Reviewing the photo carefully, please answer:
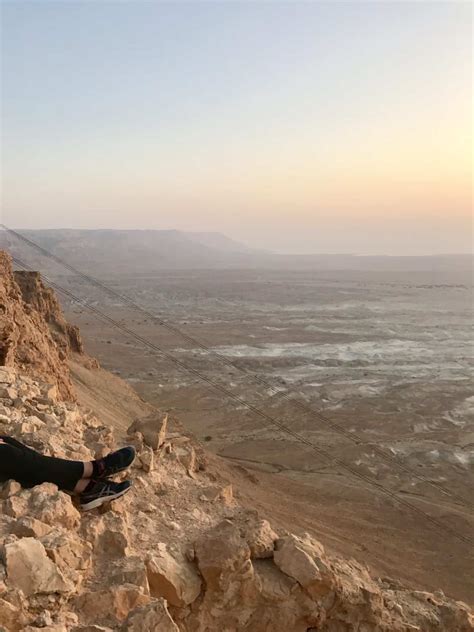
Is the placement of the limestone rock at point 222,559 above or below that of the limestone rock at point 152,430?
below

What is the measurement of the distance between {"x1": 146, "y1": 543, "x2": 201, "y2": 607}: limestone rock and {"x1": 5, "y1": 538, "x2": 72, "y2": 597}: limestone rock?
81 centimetres

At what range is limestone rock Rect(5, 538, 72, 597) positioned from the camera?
135 inches

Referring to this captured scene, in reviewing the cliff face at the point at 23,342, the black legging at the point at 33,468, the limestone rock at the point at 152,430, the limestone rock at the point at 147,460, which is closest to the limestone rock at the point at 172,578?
the black legging at the point at 33,468

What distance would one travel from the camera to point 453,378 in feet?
98.7

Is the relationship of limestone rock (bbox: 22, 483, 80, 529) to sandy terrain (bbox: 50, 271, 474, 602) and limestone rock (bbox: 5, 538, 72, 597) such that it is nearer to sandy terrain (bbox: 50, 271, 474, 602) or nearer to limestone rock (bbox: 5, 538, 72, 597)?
limestone rock (bbox: 5, 538, 72, 597)

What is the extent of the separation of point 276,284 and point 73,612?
87707 millimetres

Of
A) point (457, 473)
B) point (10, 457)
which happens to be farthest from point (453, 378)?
point (10, 457)

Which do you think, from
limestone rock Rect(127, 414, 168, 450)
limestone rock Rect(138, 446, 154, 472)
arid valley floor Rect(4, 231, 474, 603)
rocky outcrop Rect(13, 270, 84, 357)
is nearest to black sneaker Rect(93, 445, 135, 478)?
limestone rock Rect(138, 446, 154, 472)

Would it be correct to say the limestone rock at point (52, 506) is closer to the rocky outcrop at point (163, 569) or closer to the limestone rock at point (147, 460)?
the rocky outcrop at point (163, 569)

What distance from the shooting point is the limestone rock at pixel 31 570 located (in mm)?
3418

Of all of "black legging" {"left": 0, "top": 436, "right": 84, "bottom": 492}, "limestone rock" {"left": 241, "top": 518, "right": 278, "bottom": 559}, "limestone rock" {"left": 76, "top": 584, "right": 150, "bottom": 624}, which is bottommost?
"limestone rock" {"left": 241, "top": 518, "right": 278, "bottom": 559}

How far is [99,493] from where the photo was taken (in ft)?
15.1

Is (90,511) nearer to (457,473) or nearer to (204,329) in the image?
(457,473)

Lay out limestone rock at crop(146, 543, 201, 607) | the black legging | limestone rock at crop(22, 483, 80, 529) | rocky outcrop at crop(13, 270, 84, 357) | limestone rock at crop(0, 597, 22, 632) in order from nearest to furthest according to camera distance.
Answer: limestone rock at crop(0, 597, 22, 632) → limestone rock at crop(22, 483, 80, 529) → limestone rock at crop(146, 543, 201, 607) → the black legging → rocky outcrop at crop(13, 270, 84, 357)
